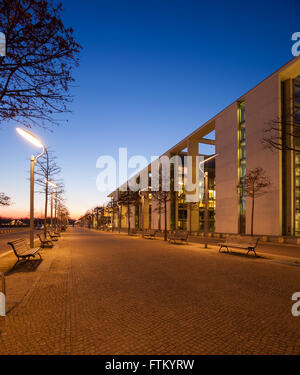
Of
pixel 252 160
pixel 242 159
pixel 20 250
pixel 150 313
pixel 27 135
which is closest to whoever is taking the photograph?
pixel 150 313

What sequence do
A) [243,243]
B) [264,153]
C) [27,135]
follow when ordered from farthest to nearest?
[264,153], [243,243], [27,135]

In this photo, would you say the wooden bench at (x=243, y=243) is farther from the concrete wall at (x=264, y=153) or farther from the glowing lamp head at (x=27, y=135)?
the concrete wall at (x=264, y=153)

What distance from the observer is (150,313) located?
4.66 meters

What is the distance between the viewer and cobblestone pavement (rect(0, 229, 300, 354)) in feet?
11.3

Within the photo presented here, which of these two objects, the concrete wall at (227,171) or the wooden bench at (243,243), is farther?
the concrete wall at (227,171)

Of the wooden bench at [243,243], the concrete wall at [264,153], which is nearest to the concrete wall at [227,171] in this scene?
the concrete wall at [264,153]

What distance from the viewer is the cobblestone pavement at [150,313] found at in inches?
135

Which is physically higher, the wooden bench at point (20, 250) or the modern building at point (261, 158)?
the modern building at point (261, 158)

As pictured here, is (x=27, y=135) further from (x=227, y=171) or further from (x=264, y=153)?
(x=227, y=171)

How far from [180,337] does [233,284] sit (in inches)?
147

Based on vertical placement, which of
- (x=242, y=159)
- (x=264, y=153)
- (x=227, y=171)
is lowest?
(x=227, y=171)

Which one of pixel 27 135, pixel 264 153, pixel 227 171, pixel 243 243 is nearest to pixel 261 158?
pixel 264 153

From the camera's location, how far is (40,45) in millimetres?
5938
